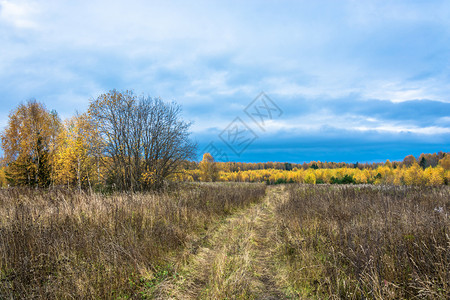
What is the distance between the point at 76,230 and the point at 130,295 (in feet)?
7.81

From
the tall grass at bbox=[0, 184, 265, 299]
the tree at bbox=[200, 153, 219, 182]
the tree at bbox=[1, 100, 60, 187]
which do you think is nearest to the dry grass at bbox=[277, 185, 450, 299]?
the tall grass at bbox=[0, 184, 265, 299]

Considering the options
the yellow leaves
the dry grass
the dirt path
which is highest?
the dry grass

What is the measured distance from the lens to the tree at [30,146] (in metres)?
26.5

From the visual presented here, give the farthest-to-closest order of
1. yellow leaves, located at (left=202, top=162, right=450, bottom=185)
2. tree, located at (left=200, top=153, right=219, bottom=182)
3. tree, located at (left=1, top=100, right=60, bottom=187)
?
yellow leaves, located at (left=202, top=162, right=450, bottom=185)
tree, located at (left=200, top=153, right=219, bottom=182)
tree, located at (left=1, top=100, right=60, bottom=187)

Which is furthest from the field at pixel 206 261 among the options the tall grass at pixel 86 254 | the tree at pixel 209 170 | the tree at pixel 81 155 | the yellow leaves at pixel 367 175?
the yellow leaves at pixel 367 175

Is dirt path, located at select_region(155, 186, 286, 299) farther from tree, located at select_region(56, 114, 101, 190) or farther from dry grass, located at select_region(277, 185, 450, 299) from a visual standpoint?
tree, located at select_region(56, 114, 101, 190)

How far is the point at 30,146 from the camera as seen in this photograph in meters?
26.8

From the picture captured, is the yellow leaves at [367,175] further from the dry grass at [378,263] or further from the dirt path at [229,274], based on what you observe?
the dry grass at [378,263]

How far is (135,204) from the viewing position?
7238 millimetres

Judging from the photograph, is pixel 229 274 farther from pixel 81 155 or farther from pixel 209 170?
pixel 209 170

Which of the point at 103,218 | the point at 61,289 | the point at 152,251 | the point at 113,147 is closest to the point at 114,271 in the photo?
the point at 61,289

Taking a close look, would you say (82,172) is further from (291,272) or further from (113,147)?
(291,272)

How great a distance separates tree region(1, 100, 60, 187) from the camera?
26.5 metres

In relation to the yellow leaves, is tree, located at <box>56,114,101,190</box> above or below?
above
